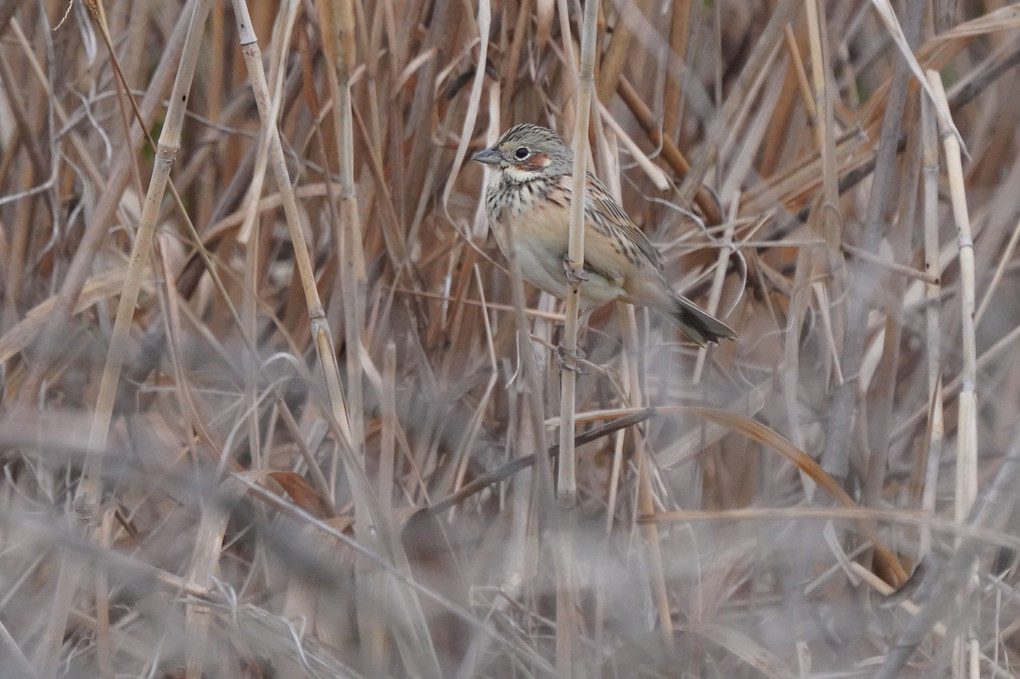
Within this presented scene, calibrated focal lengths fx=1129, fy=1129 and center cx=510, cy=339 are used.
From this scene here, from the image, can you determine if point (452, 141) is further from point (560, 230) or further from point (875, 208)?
point (875, 208)

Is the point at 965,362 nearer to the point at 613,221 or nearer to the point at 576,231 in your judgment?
the point at 576,231

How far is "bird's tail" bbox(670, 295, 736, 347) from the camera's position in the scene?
284 cm

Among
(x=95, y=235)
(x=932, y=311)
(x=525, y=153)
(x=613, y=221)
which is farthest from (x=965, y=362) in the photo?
(x=95, y=235)

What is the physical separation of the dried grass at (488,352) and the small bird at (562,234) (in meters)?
0.12

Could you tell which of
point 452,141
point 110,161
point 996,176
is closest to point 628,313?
point 452,141

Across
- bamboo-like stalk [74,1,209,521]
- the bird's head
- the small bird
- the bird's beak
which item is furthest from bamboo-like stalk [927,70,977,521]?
bamboo-like stalk [74,1,209,521]

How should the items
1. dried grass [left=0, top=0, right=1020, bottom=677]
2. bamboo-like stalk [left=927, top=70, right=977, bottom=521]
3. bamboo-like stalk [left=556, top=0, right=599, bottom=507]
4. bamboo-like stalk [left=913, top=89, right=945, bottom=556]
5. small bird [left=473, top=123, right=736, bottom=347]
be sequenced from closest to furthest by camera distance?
bamboo-like stalk [left=556, top=0, right=599, bottom=507], bamboo-like stalk [left=927, top=70, right=977, bottom=521], dried grass [left=0, top=0, right=1020, bottom=677], bamboo-like stalk [left=913, top=89, right=945, bottom=556], small bird [left=473, top=123, right=736, bottom=347]

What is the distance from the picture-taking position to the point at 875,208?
8.42ft

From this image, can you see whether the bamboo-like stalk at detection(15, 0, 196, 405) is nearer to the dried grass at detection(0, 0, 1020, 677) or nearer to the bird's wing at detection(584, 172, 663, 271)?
the dried grass at detection(0, 0, 1020, 677)

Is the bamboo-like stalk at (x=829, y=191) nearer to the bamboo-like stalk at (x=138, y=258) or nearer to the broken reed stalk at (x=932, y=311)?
the broken reed stalk at (x=932, y=311)

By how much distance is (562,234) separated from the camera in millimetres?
2799

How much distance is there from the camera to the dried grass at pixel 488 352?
235 cm

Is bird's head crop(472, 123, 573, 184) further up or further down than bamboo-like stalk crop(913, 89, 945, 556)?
further up

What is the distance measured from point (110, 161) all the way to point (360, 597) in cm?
163
